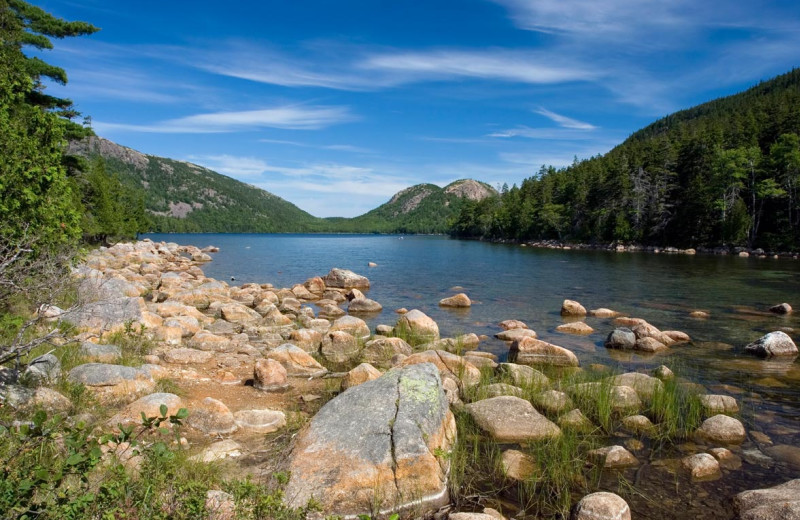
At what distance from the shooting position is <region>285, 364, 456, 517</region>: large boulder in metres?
5.48

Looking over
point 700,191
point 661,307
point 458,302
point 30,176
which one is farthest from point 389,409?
point 700,191

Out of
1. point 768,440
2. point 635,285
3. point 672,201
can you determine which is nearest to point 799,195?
point 672,201

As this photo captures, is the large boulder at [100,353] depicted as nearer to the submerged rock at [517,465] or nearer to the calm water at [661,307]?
the submerged rock at [517,465]

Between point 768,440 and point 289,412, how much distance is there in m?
8.90

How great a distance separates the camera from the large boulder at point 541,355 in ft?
43.1

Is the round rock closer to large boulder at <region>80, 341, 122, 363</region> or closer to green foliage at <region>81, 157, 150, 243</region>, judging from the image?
large boulder at <region>80, 341, 122, 363</region>

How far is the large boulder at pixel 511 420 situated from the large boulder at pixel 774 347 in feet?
33.5

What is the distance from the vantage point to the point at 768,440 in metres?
8.15

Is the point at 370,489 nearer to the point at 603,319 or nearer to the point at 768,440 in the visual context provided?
the point at 768,440

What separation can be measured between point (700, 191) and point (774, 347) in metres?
67.0

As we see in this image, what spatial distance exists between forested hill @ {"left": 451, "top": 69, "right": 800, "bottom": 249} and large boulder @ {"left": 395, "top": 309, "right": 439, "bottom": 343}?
65499 mm

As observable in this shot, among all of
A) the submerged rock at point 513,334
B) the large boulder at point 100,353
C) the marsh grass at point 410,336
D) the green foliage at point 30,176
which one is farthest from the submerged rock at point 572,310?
the green foliage at point 30,176

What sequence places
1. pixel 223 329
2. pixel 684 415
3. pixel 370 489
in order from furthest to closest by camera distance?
pixel 223 329 < pixel 684 415 < pixel 370 489

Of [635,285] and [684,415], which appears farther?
[635,285]
